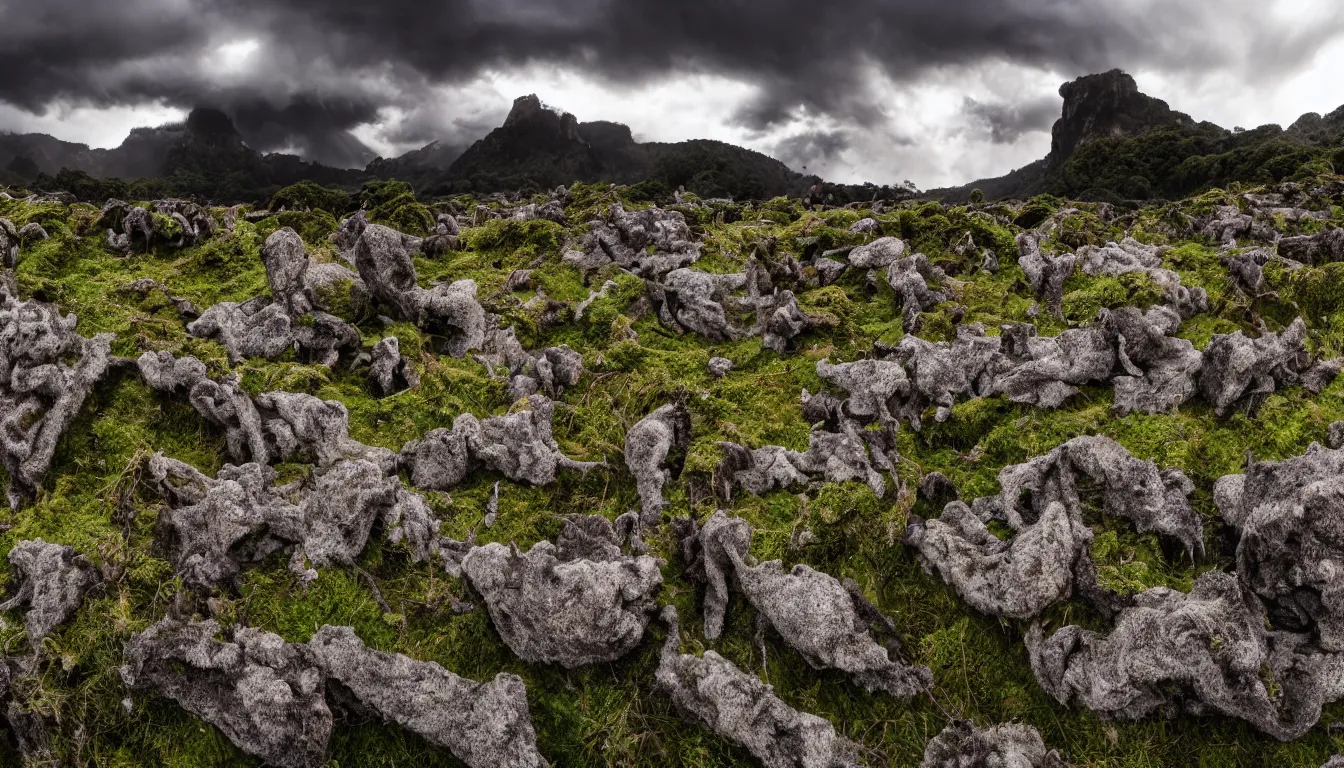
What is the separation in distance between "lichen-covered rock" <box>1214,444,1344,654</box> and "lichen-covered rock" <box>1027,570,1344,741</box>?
6.3 inches

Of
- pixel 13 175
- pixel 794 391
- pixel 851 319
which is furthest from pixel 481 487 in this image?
pixel 13 175

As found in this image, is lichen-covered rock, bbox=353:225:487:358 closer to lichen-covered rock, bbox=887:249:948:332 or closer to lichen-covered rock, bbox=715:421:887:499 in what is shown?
lichen-covered rock, bbox=715:421:887:499

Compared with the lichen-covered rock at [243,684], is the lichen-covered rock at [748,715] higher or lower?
higher

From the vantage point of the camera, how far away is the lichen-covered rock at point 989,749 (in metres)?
3.12

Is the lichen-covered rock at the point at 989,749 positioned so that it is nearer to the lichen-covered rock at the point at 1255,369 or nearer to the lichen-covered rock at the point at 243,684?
the lichen-covered rock at the point at 243,684

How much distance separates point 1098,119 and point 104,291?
89259mm

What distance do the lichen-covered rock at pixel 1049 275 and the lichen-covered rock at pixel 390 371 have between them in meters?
6.59

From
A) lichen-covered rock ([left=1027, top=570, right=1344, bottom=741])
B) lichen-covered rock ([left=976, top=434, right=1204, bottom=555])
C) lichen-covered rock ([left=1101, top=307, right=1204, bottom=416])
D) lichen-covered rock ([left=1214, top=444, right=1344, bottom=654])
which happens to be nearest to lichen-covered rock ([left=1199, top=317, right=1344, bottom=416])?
lichen-covered rock ([left=1101, top=307, right=1204, bottom=416])

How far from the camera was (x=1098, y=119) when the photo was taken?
75.7 meters

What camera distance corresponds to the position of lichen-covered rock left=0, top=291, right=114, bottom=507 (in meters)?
4.94

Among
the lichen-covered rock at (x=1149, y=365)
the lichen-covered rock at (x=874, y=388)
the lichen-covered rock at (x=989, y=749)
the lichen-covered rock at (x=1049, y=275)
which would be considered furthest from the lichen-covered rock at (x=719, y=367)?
the lichen-covered rock at (x=989, y=749)

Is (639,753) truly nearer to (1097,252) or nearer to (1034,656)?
(1034,656)

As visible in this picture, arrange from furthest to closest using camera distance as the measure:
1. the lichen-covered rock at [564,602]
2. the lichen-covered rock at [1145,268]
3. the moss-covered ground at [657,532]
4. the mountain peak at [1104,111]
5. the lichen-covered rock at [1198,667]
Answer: the mountain peak at [1104,111], the lichen-covered rock at [1145,268], the lichen-covered rock at [564,602], the moss-covered ground at [657,532], the lichen-covered rock at [1198,667]

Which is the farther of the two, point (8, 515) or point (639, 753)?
point (8, 515)
